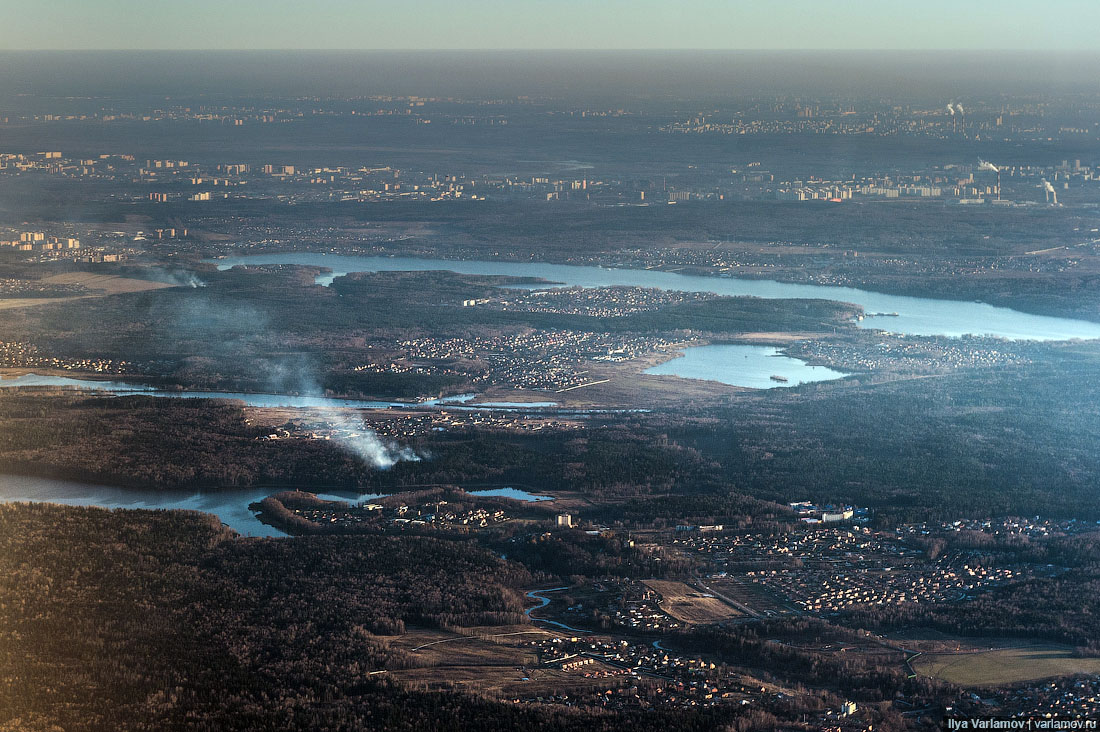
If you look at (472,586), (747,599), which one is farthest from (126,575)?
(747,599)

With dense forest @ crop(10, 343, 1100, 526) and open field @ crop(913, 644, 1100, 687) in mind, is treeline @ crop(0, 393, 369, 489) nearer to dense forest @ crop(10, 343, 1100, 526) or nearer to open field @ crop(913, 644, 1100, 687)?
dense forest @ crop(10, 343, 1100, 526)

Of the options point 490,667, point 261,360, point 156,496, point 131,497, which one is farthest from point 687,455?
point 261,360

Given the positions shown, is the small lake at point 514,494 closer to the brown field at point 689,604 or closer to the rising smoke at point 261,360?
the rising smoke at point 261,360

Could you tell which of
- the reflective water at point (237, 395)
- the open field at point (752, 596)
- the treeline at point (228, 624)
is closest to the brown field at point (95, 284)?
the reflective water at point (237, 395)

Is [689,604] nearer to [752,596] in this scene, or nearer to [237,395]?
[752,596]

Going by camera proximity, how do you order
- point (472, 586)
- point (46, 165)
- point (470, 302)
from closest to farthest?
point (472, 586), point (470, 302), point (46, 165)

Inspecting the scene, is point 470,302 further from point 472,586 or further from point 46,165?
point 46,165
